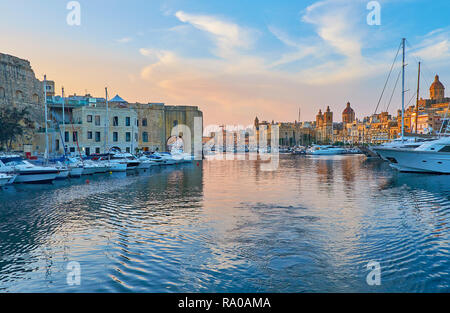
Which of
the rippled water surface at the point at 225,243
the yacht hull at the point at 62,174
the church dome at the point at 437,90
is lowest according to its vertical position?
the rippled water surface at the point at 225,243

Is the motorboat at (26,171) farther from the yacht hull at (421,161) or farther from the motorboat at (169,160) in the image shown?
the yacht hull at (421,161)

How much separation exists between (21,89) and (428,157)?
64.0m

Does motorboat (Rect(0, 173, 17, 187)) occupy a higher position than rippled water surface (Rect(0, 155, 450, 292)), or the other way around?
motorboat (Rect(0, 173, 17, 187))

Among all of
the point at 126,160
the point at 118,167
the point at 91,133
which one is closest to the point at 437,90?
the point at 91,133

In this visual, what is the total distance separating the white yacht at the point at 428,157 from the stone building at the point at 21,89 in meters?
55.1

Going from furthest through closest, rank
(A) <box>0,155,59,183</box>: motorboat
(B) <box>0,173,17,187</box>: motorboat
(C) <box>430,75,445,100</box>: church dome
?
(C) <box>430,75,445,100</box>: church dome → (A) <box>0,155,59,183</box>: motorboat → (B) <box>0,173,17,187</box>: motorboat

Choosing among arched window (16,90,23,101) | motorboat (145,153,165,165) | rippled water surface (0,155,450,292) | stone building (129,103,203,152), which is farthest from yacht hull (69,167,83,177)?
arched window (16,90,23,101)

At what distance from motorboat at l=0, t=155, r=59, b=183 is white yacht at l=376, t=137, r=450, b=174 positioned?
3464 cm

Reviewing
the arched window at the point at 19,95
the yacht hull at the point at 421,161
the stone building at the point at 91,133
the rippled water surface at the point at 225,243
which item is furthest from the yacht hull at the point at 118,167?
the arched window at the point at 19,95

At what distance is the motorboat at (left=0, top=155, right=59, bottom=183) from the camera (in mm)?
26297

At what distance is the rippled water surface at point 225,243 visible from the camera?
788cm

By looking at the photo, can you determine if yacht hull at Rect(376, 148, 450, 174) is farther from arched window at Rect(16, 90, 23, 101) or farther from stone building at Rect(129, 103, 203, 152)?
arched window at Rect(16, 90, 23, 101)

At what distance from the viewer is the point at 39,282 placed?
793 cm

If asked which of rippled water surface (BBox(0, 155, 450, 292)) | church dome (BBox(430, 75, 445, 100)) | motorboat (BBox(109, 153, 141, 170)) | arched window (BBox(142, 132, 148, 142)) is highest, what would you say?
church dome (BBox(430, 75, 445, 100))
